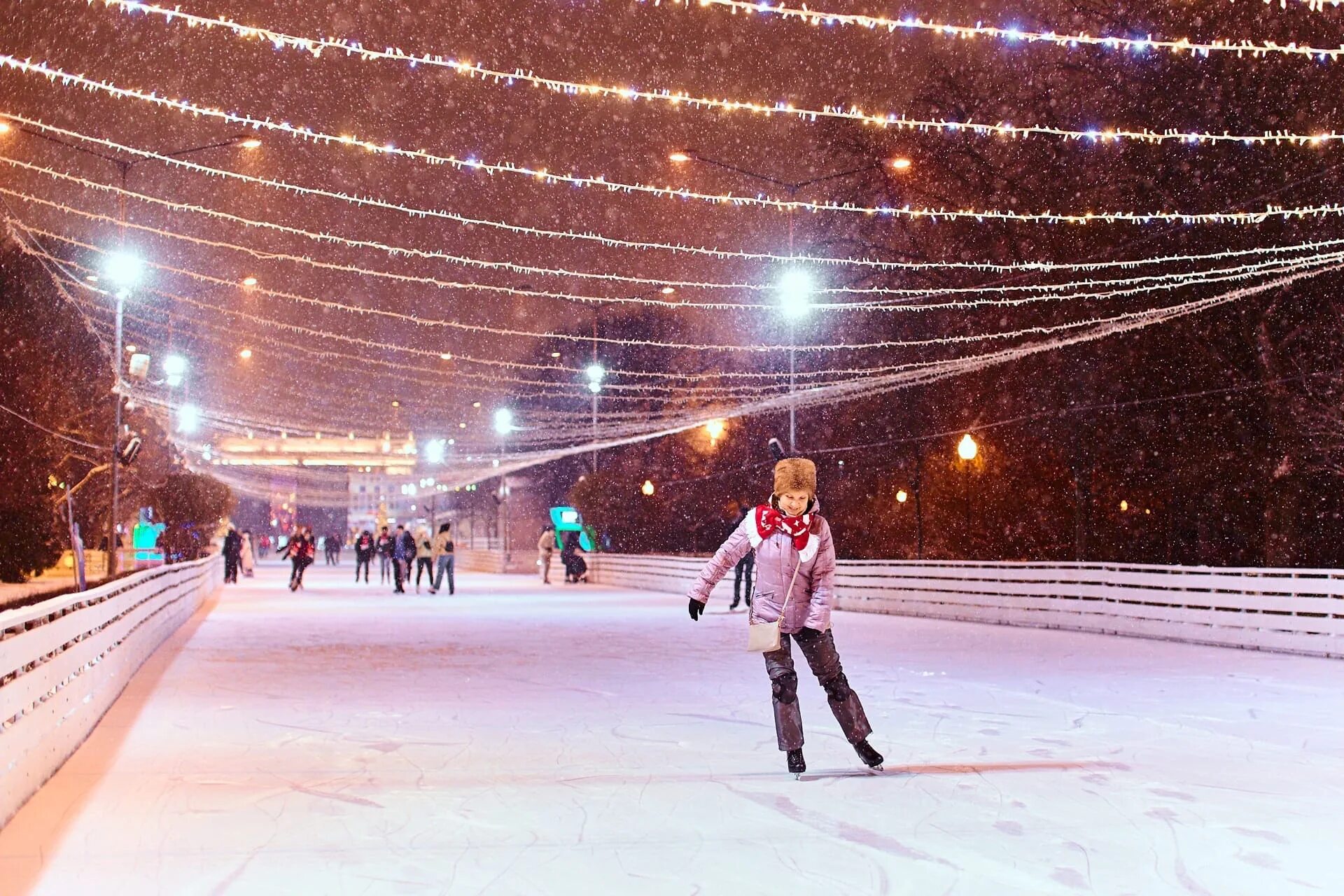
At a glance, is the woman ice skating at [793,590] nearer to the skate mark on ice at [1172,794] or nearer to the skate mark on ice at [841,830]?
the skate mark on ice at [841,830]

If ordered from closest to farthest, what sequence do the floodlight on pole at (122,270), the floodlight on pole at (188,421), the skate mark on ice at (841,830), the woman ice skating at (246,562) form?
the skate mark on ice at (841,830) → the floodlight on pole at (122,270) → the woman ice skating at (246,562) → the floodlight on pole at (188,421)

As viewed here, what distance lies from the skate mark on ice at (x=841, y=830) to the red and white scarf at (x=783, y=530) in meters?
1.32


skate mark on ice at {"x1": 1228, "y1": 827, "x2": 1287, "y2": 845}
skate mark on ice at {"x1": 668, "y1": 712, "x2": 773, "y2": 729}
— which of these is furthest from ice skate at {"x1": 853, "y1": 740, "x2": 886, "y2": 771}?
skate mark on ice at {"x1": 668, "y1": 712, "x2": 773, "y2": 729}

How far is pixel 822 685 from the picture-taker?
8.17 metres

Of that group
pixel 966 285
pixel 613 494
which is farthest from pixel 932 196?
pixel 613 494


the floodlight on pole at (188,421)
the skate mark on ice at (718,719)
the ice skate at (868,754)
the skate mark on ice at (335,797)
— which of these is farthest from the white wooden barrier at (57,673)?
the floodlight on pole at (188,421)

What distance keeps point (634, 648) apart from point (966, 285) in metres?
20.5

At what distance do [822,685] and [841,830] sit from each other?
1632 mm

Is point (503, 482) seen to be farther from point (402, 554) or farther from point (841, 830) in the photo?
point (841, 830)

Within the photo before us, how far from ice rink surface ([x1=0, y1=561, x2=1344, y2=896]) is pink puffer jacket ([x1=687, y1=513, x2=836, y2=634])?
2.80 feet

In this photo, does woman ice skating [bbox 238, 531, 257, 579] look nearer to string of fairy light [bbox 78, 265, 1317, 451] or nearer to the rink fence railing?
string of fairy light [bbox 78, 265, 1317, 451]

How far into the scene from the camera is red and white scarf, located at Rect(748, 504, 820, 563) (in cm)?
805

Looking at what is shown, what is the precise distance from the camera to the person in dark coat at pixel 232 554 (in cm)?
4612

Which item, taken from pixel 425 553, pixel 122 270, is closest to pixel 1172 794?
pixel 122 270
